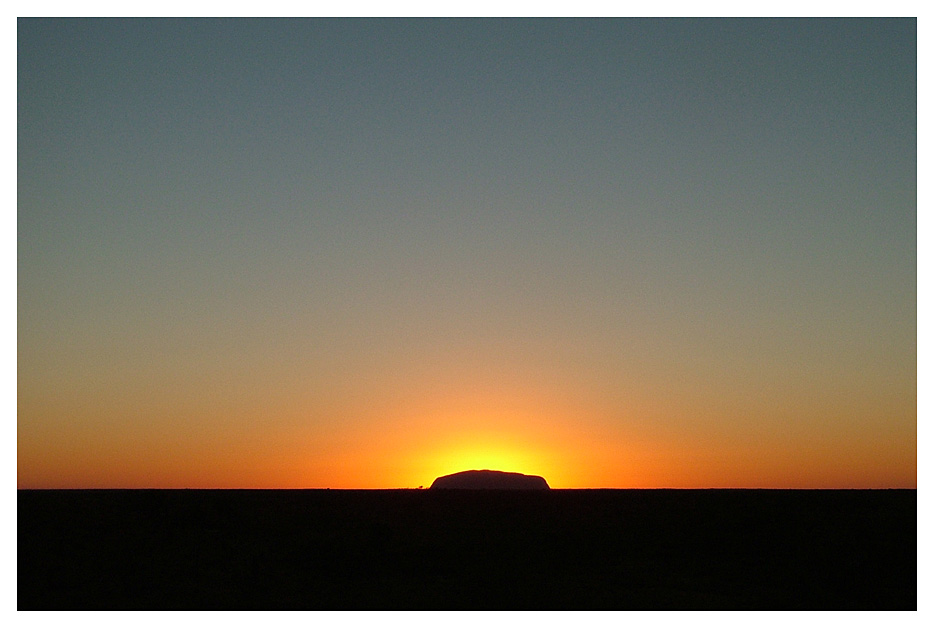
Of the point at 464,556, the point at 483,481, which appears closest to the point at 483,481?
the point at 483,481

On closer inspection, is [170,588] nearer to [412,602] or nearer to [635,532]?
[412,602]

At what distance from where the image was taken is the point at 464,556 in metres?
22.9

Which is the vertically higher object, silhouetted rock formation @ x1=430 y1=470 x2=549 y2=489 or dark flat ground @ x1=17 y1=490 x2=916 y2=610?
silhouetted rock formation @ x1=430 y1=470 x2=549 y2=489

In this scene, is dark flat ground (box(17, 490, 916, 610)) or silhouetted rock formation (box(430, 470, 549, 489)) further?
silhouetted rock formation (box(430, 470, 549, 489))

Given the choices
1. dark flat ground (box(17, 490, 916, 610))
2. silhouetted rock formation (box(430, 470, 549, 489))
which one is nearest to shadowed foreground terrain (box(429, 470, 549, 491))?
silhouetted rock formation (box(430, 470, 549, 489))

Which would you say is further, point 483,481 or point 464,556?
point 483,481

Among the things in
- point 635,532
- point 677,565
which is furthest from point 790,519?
point 677,565

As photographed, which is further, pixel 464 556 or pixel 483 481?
pixel 483 481

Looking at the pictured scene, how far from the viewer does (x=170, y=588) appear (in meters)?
17.8

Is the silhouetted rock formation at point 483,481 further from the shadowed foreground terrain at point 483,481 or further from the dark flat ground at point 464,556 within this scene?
the dark flat ground at point 464,556

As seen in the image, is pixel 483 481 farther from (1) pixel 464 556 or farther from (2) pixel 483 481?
(1) pixel 464 556

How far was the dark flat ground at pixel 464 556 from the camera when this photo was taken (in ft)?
55.9

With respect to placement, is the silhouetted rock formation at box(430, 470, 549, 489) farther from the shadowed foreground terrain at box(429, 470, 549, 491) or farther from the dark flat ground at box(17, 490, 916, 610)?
the dark flat ground at box(17, 490, 916, 610)

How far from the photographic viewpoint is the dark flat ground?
17031mm
